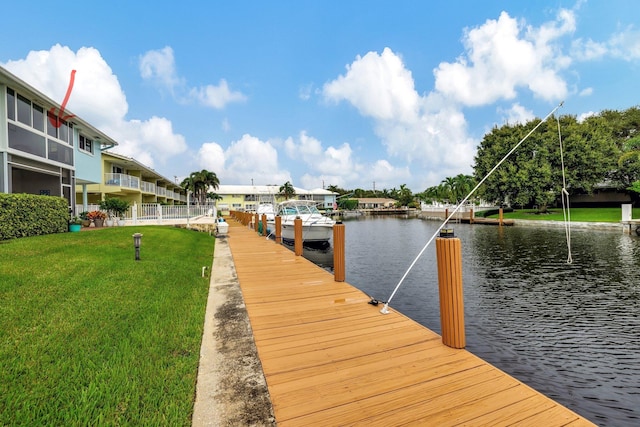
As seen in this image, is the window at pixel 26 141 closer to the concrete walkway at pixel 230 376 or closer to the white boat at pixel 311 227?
the white boat at pixel 311 227

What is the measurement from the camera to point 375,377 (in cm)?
297

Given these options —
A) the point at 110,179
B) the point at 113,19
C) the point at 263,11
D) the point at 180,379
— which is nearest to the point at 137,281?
the point at 180,379

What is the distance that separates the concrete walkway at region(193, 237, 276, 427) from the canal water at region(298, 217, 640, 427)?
149 inches

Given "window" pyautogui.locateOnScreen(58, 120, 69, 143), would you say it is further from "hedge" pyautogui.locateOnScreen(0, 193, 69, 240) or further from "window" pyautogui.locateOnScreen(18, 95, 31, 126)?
"hedge" pyautogui.locateOnScreen(0, 193, 69, 240)

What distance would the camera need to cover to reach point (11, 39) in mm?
12062

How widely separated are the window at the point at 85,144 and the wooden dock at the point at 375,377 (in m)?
19.4

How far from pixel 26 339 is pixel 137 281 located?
9.09 feet

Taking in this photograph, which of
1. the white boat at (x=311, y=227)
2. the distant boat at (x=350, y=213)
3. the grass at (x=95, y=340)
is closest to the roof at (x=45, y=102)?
the grass at (x=95, y=340)

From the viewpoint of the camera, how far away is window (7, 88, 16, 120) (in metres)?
11.8

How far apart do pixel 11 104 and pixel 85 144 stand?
7337mm

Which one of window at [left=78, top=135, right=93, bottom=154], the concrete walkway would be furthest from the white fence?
the concrete walkway

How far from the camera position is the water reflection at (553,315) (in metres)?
4.16

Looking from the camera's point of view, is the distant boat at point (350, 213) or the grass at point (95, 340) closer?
the grass at point (95, 340)

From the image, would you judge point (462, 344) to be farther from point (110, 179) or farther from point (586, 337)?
point (110, 179)
